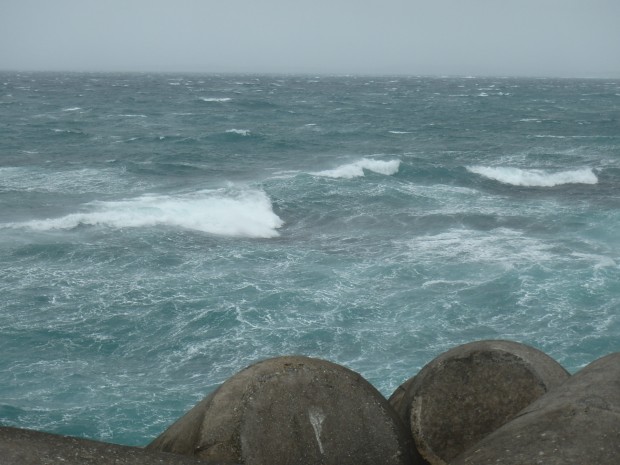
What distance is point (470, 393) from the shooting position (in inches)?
294

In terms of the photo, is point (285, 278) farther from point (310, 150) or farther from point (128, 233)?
point (310, 150)

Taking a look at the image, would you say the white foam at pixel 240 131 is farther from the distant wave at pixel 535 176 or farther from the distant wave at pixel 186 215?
the distant wave at pixel 186 215

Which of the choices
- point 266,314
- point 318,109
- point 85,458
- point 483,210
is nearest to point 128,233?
point 266,314

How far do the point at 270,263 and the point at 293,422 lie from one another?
17142mm

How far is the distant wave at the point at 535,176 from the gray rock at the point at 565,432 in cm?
3219

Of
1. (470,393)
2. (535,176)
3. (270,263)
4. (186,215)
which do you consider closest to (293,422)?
(470,393)

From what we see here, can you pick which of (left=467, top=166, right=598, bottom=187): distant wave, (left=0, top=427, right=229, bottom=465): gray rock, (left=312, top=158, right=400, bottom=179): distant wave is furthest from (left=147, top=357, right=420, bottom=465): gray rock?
(left=467, top=166, right=598, bottom=187): distant wave

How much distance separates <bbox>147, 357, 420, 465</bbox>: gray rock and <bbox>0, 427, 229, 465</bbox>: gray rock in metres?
1.25

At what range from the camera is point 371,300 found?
20156 mm

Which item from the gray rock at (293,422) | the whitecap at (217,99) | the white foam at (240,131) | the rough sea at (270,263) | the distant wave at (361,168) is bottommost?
the rough sea at (270,263)

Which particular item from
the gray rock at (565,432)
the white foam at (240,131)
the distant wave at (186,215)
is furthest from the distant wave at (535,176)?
the gray rock at (565,432)

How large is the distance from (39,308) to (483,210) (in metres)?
18.2

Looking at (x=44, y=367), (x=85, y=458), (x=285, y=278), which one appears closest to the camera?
(x=85, y=458)

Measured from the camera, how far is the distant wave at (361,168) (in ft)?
125
